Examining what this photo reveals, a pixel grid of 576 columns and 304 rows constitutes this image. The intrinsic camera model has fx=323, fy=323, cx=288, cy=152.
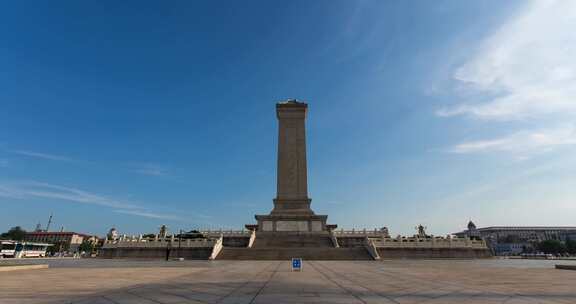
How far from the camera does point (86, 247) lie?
3580 inches

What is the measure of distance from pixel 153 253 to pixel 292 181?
75.3ft

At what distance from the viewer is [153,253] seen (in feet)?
117

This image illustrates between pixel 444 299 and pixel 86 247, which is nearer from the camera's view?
pixel 444 299

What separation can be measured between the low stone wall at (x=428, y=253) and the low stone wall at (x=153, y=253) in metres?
18.9

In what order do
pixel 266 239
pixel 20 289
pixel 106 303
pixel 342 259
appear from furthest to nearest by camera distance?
pixel 266 239
pixel 342 259
pixel 20 289
pixel 106 303

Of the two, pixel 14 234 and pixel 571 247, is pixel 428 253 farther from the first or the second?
pixel 14 234

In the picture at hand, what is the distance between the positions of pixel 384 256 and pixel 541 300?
2876 centimetres

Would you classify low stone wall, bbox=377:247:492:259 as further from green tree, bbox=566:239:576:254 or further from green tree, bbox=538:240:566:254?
green tree, bbox=566:239:576:254

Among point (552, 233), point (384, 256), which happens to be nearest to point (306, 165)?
point (384, 256)

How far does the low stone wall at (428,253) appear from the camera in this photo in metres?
34.0

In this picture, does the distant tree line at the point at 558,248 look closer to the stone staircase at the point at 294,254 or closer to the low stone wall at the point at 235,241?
the stone staircase at the point at 294,254

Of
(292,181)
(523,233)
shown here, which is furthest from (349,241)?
(523,233)

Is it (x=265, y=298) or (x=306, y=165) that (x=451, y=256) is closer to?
(x=306, y=165)

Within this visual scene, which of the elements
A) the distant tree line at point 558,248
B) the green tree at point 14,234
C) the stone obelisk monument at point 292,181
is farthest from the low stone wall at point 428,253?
the green tree at point 14,234
